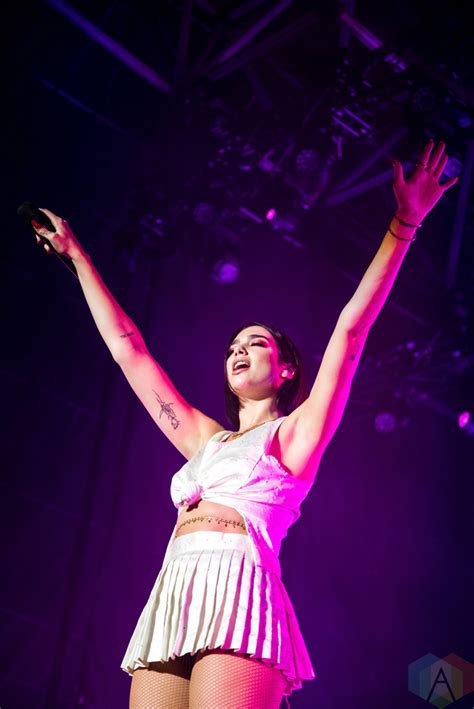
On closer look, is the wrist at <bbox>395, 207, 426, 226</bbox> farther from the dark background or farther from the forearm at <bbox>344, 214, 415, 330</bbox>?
the dark background

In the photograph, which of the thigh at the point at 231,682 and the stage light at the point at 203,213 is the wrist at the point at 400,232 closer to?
the thigh at the point at 231,682

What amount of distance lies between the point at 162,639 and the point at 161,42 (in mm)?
4951

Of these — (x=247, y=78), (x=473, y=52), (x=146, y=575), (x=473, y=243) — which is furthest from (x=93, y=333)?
(x=473, y=243)

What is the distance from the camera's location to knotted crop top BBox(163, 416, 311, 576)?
7.09 feet

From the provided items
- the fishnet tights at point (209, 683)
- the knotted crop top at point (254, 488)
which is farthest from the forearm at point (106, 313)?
the fishnet tights at point (209, 683)

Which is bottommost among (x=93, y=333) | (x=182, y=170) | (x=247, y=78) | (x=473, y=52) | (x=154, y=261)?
(x=93, y=333)

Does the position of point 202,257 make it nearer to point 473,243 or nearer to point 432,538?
point 473,243

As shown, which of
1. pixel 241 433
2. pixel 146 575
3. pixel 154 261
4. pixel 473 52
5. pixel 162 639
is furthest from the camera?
pixel 154 261

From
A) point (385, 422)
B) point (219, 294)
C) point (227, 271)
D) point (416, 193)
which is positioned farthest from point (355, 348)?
point (385, 422)

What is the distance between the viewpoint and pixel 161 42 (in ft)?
19.5

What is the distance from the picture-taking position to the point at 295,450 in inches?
90.0

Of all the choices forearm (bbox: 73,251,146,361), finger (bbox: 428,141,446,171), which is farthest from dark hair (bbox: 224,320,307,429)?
finger (bbox: 428,141,446,171)

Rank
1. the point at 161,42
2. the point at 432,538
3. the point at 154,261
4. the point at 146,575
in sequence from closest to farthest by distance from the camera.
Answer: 1. the point at 146,575
2. the point at 154,261
3. the point at 161,42
4. the point at 432,538

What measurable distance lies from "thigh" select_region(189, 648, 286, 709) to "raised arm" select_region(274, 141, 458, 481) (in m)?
0.55
